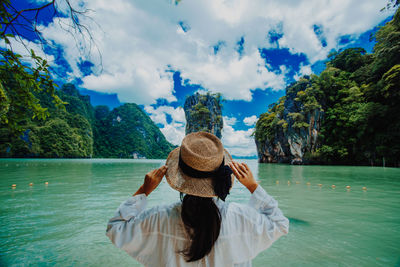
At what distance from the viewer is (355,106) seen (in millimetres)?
25391

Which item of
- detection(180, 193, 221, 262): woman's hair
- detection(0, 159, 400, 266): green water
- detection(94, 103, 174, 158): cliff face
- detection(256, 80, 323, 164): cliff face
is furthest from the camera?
detection(94, 103, 174, 158): cliff face

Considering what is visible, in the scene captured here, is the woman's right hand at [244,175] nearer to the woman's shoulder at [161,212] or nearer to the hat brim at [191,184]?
the hat brim at [191,184]

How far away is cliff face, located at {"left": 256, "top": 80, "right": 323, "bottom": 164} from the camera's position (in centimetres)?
2953

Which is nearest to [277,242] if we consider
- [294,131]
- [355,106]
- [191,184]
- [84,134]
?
[191,184]

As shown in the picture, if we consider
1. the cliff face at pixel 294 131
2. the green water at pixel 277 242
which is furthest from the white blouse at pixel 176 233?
the cliff face at pixel 294 131

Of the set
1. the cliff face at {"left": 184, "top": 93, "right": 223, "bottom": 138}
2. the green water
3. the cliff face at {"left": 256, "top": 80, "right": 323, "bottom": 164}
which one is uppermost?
the cliff face at {"left": 184, "top": 93, "right": 223, "bottom": 138}

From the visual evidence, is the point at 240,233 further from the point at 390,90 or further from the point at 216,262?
the point at 390,90

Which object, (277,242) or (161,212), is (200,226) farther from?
(277,242)

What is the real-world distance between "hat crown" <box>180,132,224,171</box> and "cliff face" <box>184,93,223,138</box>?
5014 cm

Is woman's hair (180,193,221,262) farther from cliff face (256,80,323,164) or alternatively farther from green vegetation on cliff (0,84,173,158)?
green vegetation on cliff (0,84,173,158)

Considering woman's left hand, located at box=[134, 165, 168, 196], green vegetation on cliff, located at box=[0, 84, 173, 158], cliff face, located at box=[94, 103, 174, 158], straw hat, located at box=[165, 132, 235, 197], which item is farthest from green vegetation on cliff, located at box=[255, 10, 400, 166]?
cliff face, located at box=[94, 103, 174, 158]

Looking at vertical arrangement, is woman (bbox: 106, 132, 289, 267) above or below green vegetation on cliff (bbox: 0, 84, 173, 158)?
below

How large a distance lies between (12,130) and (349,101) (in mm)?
34342

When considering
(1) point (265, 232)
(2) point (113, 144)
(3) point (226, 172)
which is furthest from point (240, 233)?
(2) point (113, 144)
